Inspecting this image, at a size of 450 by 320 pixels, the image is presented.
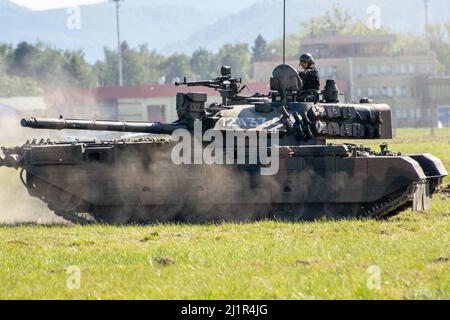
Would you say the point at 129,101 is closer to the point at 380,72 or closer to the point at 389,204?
the point at 380,72

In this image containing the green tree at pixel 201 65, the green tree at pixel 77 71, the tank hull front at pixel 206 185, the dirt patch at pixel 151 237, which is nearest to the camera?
the dirt patch at pixel 151 237

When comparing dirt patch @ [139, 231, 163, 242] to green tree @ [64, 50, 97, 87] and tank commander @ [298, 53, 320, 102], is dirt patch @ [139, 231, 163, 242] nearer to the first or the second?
tank commander @ [298, 53, 320, 102]

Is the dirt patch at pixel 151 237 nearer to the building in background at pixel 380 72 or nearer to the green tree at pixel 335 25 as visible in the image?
the building in background at pixel 380 72

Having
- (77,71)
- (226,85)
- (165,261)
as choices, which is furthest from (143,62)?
(165,261)

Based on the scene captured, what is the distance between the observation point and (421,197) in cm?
2033

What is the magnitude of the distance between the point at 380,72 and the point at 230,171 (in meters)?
78.9

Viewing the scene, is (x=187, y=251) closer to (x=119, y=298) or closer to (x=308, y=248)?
(x=308, y=248)

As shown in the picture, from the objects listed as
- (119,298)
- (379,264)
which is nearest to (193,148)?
(379,264)

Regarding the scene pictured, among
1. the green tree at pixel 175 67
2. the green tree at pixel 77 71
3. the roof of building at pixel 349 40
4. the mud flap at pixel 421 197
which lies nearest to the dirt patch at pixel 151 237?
the mud flap at pixel 421 197

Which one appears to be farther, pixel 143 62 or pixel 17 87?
pixel 143 62

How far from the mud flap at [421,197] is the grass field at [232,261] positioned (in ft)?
1.25

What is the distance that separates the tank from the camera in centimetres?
2003

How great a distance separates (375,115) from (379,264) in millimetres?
8971

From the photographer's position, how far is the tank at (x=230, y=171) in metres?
20.0
